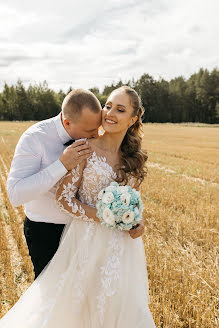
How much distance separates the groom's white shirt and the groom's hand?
0.05 meters

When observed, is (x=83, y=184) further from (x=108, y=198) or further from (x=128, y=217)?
(x=128, y=217)

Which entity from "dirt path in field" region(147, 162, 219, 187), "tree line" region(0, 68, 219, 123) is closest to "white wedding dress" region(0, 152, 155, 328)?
"dirt path in field" region(147, 162, 219, 187)

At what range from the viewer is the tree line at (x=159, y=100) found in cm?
6466

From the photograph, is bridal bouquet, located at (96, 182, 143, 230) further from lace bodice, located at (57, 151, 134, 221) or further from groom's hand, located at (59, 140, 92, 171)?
groom's hand, located at (59, 140, 92, 171)

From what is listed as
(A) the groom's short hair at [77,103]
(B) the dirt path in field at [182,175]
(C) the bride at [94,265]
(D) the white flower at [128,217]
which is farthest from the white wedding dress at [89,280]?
(B) the dirt path in field at [182,175]

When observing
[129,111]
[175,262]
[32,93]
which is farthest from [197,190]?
[32,93]

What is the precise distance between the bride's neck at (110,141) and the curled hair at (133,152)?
0.13 meters

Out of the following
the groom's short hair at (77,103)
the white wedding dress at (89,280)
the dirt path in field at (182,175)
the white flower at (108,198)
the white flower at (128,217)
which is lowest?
A: the dirt path in field at (182,175)

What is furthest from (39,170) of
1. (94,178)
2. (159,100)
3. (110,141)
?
(159,100)

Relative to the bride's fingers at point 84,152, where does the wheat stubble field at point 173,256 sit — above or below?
below

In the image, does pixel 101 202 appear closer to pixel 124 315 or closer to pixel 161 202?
pixel 124 315

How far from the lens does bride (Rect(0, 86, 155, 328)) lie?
2680 mm

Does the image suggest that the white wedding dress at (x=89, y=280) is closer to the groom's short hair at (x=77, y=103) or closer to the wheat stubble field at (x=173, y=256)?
the groom's short hair at (x=77, y=103)

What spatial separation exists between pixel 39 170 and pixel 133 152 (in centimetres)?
103
